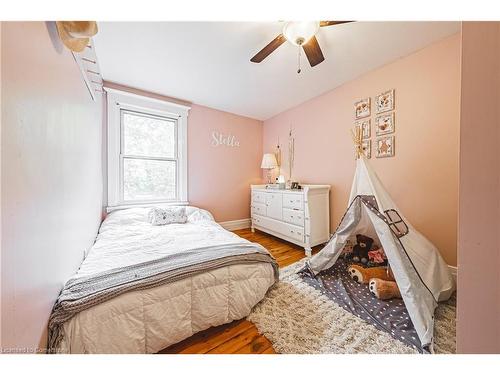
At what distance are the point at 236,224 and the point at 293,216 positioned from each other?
4.65 feet

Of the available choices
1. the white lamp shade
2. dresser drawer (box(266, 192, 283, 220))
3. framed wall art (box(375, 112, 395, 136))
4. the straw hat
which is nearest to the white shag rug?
dresser drawer (box(266, 192, 283, 220))

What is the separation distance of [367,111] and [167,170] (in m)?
3.03

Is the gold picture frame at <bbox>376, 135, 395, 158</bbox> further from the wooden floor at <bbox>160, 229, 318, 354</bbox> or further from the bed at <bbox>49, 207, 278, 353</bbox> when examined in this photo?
the wooden floor at <bbox>160, 229, 318, 354</bbox>

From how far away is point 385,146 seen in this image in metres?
2.17

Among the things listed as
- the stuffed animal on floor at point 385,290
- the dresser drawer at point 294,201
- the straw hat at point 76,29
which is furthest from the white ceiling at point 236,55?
the stuffed animal on floor at point 385,290

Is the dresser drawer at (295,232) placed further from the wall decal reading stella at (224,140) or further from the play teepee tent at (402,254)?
the wall decal reading stella at (224,140)

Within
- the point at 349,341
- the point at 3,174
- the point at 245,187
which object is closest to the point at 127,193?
the point at 245,187

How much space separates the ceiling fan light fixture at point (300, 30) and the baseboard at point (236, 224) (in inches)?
116

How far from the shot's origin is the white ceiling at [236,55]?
161 cm

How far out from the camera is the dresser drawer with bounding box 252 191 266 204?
3.26 meters
